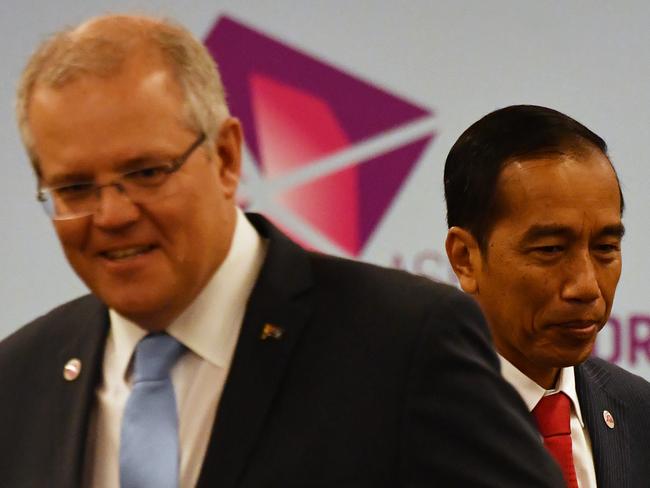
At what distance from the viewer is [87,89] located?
1667mm

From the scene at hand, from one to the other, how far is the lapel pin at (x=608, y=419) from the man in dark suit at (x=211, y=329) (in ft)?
2.34

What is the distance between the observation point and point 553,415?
7.54 ft

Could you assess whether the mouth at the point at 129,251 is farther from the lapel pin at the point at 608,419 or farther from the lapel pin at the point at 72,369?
the lapel pin at the point at 608,419

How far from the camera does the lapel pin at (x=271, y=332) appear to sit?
68.9 inches

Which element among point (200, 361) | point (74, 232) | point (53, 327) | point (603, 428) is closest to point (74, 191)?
point (74, 232)

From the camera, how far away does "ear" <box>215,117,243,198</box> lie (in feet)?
5.84

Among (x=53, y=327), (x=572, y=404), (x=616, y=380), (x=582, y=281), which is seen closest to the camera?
(x=53, y=327)

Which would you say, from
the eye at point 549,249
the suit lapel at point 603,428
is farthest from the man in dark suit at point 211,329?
the suit lapel at point 603,428

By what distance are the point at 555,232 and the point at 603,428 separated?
36 cm

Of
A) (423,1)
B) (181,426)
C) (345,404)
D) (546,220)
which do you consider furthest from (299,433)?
(423,1)

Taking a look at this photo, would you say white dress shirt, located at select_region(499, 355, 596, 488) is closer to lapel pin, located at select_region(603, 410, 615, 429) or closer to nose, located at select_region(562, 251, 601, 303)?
lapel pin, located at select_region(603, 410, 615, 429)

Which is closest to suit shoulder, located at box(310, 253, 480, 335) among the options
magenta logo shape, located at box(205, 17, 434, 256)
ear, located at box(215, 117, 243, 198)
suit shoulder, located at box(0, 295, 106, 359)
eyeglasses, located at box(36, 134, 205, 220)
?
ear, located at box(215, 117, 243, 198)

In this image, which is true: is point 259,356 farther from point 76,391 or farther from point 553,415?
point 553,415

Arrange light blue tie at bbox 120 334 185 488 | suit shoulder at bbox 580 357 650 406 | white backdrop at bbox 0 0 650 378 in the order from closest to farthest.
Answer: light blue tie at bbox 120 334 185 488, suit shoulder at bbox 580 357 650 406, white backdrop at bbox 0 0 650 378
